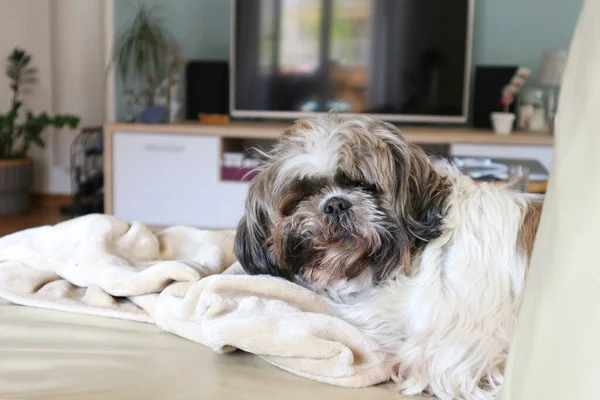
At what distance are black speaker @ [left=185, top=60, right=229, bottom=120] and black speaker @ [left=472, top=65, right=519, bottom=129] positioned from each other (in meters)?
1.56

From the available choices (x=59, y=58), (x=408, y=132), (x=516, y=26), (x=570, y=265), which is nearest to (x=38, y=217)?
(x=59, y=58)

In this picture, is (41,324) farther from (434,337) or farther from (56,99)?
(56,99)

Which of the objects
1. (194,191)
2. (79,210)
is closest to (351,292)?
(194,191)

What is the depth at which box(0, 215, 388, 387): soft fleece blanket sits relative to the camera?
0.98m

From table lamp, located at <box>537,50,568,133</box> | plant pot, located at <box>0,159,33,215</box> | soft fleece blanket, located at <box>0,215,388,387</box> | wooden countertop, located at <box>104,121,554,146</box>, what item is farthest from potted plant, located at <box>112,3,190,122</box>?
soft fleece blanket, located at <box>0,215,388,387</box>

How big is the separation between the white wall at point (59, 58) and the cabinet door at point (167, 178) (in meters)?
0.89

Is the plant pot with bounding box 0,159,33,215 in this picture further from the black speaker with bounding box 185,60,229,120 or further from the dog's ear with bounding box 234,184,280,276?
the dog's ear with bounding box 234,184,280,276

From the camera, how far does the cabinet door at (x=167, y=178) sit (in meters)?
4.20

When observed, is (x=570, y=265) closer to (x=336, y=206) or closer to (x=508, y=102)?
(x=336, y=206)

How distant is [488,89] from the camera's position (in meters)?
4.31

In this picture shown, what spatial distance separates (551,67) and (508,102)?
1.01 feet

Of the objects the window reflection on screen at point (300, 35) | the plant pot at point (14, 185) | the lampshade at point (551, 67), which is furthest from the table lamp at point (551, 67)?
the plant pot at point (14, 185)

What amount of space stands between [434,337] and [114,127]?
348 centimetres

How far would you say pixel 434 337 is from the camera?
103 cm
